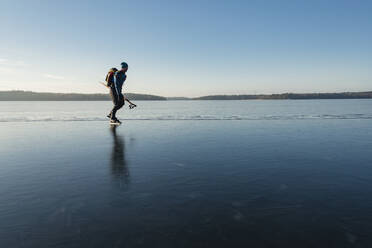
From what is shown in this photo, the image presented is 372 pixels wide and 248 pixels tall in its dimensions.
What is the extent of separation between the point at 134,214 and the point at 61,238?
1007 millimetres

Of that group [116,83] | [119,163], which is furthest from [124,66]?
[119,163]

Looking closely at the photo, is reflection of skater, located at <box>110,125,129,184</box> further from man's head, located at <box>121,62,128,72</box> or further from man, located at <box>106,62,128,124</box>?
man's head, located at <box>121,62,128,72</box>

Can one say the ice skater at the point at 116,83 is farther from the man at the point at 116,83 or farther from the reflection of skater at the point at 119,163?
the reflection of skater at the point at 119,163

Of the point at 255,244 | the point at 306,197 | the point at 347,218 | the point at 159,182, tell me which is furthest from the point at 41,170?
the point at 347,218

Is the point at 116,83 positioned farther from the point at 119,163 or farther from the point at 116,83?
the point at 119,163

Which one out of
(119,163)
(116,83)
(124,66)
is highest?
(124,66)

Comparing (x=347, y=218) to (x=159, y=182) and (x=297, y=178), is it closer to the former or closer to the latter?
(x=297, y=178)

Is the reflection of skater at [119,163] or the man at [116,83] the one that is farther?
the man at [116,83]

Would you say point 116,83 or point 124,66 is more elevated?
point 124,66

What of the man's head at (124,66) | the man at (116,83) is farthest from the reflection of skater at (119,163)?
the man's head at (124,66)

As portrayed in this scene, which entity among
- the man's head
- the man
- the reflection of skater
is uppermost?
the man's head

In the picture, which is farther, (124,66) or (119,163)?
(124,66)

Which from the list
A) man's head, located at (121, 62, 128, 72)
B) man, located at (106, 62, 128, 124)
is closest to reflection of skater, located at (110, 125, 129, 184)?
man, located at (106, 62, 128, 124)

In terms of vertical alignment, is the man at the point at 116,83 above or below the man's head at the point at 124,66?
below
